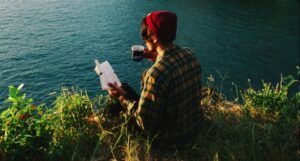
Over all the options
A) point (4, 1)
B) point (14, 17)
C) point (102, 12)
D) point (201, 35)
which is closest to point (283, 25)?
point (201, 35)

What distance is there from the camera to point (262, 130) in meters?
7.27

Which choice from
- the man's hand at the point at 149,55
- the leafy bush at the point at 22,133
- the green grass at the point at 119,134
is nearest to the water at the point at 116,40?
the green grass at the point at 119,134

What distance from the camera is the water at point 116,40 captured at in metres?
28.4

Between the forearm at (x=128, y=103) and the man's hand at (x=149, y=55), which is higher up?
the man's hand at (x=149, y=55)

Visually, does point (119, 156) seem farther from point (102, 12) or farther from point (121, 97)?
point (102, 12)

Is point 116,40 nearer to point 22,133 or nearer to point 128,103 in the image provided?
point 128,103

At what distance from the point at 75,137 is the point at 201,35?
34.9m

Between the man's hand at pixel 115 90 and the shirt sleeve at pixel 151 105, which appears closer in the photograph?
the shirt sleeve at pixel 151 105

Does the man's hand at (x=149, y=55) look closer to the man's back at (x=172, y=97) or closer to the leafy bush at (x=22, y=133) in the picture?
the man's back at (x=172, y=97)

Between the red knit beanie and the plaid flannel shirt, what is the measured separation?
10.7 inches

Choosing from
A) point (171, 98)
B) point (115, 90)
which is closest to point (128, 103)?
point (115, 90)

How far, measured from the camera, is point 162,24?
564 centimetres

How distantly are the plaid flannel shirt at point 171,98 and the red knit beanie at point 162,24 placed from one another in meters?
0.27

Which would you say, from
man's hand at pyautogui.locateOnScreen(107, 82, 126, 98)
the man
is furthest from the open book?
the man
